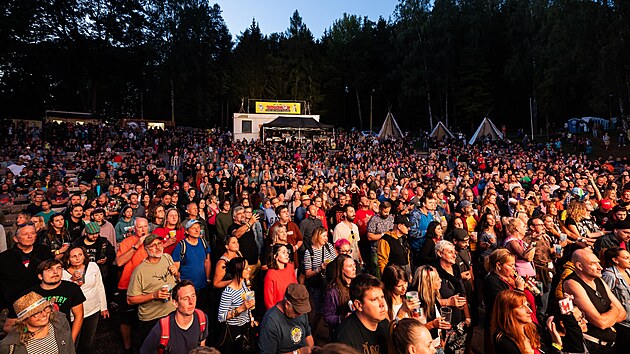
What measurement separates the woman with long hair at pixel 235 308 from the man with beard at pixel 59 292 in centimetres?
134

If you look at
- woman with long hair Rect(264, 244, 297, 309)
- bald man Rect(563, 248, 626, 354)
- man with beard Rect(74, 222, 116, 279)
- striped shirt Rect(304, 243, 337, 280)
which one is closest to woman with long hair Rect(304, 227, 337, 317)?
striped shirt Rect(304, 243, 337, 280)

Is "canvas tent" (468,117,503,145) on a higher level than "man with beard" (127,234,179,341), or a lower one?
higher

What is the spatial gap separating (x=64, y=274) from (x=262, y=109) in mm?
29339

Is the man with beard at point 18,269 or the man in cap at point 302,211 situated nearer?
the man with beard at point 18,269

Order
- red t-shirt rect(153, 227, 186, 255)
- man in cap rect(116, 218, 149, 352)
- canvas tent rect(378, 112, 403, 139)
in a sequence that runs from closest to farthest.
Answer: man in cap rect(116, 218, 149, 352) < red t-shirt rect(153, 227, 186, 255) < canvas tent rect(378, 112, 403, 139)

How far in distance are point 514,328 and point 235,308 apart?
2372mm

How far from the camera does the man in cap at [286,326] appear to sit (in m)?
2.92

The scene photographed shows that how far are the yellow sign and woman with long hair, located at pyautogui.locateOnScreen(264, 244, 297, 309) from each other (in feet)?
95.6

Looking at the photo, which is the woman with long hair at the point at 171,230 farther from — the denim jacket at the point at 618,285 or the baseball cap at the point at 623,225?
the baseball cap at the point at 623,225

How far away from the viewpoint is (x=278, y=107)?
3250cm

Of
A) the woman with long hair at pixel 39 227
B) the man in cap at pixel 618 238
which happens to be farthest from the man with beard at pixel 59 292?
the man in cap at pixel 618 238

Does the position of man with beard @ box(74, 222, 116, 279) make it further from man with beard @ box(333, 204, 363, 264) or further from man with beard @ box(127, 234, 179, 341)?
man with beard @ box(333, 204, 363, 264)

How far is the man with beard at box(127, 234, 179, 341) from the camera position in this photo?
366cm

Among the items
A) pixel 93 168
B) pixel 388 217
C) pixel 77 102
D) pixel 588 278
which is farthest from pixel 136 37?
pixel 588 278
